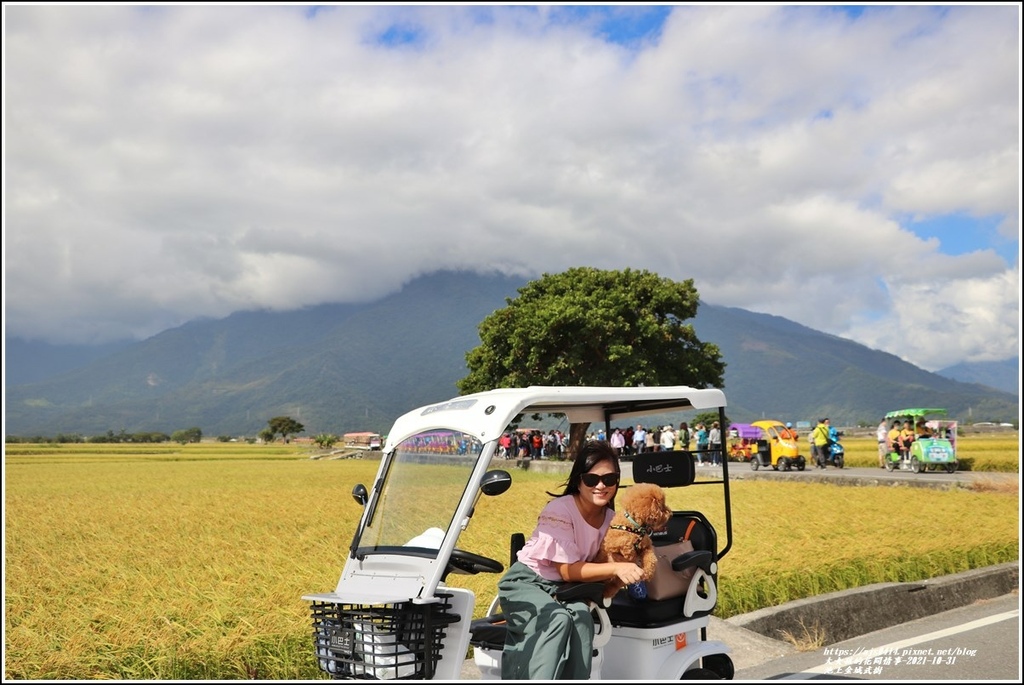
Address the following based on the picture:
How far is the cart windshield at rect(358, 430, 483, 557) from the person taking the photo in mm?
4535

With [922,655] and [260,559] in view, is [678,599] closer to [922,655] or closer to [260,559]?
[922,655]

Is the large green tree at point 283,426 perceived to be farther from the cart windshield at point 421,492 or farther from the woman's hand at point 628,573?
the woman's hand at point 628,573

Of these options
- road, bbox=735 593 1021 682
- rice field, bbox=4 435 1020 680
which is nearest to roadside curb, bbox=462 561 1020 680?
road, bbox=735 593 1021 682

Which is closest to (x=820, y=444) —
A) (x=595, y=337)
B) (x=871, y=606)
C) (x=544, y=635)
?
(x=595, y=337)

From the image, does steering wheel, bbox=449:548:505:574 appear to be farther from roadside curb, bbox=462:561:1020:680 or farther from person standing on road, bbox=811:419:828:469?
person standing on road, bbox=811:419:828:469

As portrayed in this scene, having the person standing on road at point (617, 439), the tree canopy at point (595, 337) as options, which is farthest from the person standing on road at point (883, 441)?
the person standing on road at point (617, 439)

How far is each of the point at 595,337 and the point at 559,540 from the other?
33638 millimetres

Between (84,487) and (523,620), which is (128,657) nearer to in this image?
(523,620)

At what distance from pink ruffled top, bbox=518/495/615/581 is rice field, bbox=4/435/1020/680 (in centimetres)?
37

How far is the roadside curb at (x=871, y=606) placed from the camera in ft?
25.6

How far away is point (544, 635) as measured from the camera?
14.1ft

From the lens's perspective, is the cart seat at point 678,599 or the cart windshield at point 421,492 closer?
the cart windshield at point 421,492

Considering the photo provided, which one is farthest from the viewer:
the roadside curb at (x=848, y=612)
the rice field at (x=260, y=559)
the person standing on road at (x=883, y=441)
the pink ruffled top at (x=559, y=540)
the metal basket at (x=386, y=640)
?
the person standing on road at (x=883, y=441)

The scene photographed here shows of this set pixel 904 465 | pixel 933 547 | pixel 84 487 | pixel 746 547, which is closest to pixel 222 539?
pixel 746 547
